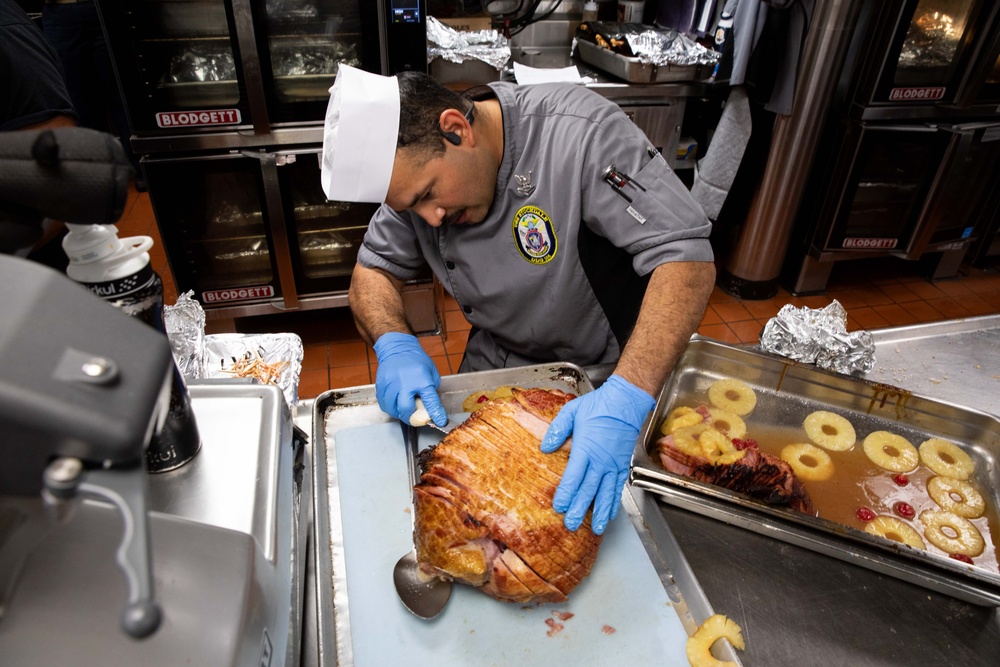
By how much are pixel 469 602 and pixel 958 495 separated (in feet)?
4.81

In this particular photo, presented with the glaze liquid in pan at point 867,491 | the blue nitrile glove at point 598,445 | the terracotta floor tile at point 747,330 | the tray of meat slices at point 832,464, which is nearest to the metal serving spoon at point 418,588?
the blue nitrile glove at point 598,445

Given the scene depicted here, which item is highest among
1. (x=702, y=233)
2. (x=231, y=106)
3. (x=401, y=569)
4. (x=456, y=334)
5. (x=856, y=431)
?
(x=702, y=233)

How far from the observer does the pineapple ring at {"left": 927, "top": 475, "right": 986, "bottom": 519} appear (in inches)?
67.8

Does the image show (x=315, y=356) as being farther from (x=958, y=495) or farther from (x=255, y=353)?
(x=958, y=495)

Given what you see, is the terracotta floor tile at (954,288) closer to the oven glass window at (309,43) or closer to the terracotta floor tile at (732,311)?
the terracotta floor tile at (732,311)

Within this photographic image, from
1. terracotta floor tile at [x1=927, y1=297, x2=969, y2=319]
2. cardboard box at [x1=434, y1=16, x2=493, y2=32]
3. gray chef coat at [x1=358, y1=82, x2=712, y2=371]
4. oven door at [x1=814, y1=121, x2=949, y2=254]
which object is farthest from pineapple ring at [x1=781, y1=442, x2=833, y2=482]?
terracotta floor tile at [x1=927, y1=297, x2=969, y2=319]

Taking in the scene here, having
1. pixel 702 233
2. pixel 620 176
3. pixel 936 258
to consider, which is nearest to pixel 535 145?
pixel 620 176

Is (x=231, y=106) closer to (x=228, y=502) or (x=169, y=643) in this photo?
(x=228, y=502)

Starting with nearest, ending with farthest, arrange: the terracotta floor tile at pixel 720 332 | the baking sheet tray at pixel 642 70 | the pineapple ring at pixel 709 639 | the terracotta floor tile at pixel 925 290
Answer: the pineapple ring at pixel 709 639, the baking sheet tray at pixel 642 70, the terracotta floor tile at pixel 720 332, the terracotta floor tile at pixel 925 290

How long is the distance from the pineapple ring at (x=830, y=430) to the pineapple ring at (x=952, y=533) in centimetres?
27

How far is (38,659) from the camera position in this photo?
597 millimetres

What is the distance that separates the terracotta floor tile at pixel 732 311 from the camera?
14.8 ft

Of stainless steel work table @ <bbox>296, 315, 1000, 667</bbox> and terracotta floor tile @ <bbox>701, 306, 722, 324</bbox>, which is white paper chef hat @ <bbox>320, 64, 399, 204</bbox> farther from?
terracotta floor tile @ <bbox>701, 306, 722, 324</bbox>

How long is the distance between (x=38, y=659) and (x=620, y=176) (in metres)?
1.58
